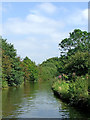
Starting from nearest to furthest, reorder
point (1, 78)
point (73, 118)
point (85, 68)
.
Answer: point (73, 118) < point (85, 68) < point (1, 78)

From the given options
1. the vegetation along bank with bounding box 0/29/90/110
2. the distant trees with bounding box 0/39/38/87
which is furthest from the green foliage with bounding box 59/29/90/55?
the distant trees with bounding box 0/39/38/87

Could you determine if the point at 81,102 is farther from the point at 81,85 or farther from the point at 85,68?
the point at 85,68

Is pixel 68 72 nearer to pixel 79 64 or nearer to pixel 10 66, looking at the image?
pixel 79 64

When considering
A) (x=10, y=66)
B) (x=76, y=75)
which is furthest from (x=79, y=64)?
(x=10, y=66)

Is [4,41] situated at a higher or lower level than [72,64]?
higher

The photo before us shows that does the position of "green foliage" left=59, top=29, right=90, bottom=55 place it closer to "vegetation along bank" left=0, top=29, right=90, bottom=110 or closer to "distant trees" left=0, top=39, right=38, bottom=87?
"vegetation along bank" left=0, top=29, right=90, bottom=110

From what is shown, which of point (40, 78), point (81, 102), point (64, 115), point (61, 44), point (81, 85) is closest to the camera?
point (64, 115)

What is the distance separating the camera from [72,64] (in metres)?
18.3

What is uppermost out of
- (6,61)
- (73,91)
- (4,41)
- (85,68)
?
(4,41)

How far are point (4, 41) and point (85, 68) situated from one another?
1527 centimetres

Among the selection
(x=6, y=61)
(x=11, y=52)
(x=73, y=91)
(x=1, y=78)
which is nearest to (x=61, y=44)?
(x=11, y=52)

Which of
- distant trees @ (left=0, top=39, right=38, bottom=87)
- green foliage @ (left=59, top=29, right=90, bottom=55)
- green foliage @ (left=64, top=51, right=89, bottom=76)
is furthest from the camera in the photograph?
green foliage @ (left=59, top=29, right=90, bottom=55)

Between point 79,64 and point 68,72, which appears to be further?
point 68,72

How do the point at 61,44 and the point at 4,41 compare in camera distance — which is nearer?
the point at 4,41
